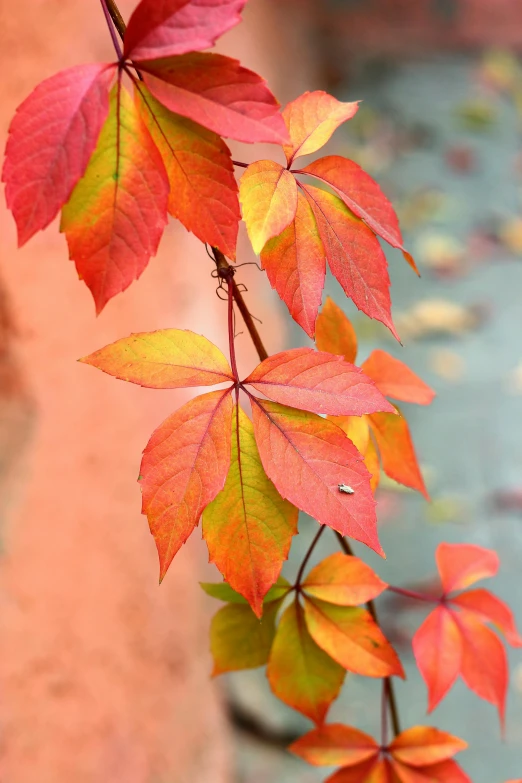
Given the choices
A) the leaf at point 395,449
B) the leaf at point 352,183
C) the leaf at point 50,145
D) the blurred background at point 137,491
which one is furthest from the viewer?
the blurred background at point 137,491

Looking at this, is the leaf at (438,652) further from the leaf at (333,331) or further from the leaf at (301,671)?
the leaf at (333,331)

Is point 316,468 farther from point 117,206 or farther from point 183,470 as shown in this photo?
point 117,206

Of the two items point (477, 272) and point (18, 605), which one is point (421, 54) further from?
point (18, 605)

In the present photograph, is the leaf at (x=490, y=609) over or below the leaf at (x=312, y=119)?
below

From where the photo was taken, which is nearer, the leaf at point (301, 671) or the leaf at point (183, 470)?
the leaf at point (183, 470)

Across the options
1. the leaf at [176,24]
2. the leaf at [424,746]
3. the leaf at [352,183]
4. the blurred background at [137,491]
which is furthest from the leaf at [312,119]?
the blurred background at [137,491]

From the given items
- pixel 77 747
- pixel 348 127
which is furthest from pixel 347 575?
pixel 348 127

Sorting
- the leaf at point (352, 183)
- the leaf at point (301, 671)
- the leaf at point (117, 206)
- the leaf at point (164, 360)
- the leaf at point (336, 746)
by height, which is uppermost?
the leaf at point (352, 183)

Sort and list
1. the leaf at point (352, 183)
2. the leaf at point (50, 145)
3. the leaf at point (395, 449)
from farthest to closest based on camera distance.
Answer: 1. the leaf at point (395, 449)
2. the leaf at point (352, 183)
3. the leaf at point (50, 145)
